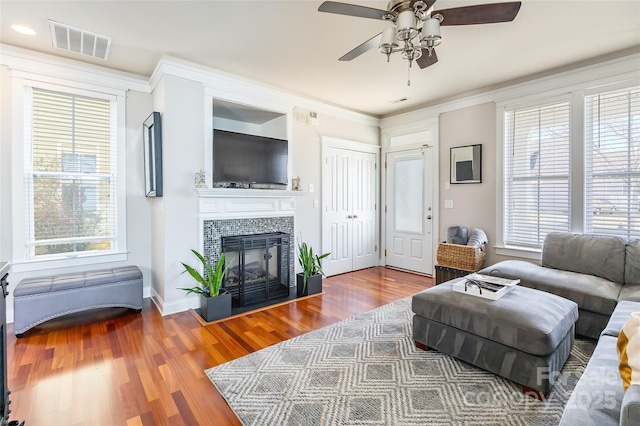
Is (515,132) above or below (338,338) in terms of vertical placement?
above

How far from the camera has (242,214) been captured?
3676 mm

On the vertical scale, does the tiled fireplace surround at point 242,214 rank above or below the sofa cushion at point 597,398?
above

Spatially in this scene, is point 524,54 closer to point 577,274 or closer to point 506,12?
point 506,12

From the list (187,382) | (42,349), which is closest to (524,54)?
(187,382)

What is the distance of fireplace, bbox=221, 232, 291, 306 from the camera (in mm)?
3516

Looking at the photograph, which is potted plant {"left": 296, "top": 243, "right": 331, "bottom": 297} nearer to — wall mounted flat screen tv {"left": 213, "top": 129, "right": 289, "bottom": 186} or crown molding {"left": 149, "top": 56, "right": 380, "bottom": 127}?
wall mounted flat screen tv {"left": 213, "top": 129, "right": 289, "bottom": 186}

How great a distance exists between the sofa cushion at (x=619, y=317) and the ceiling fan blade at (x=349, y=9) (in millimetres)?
2322

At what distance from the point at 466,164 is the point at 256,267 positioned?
3209 millimetres

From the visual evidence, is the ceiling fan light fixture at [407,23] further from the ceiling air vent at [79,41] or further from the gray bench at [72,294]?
the gray bench at [72,294]

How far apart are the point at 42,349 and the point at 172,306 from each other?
1.04 m

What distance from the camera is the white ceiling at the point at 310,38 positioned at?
2.36m

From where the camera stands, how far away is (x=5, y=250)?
296cm

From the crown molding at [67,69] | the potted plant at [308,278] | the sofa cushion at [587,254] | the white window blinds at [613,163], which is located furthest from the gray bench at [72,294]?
the white window blinds at [613,163]

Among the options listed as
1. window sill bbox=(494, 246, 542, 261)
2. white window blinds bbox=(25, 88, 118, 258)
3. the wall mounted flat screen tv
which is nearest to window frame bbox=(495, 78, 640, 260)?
window sill bbox=(494, 246, 542, 261)
